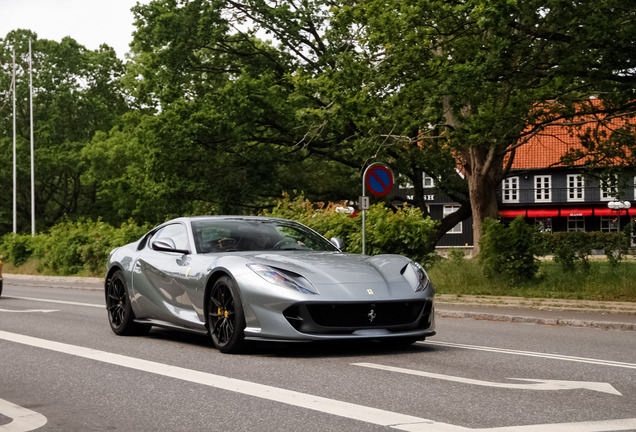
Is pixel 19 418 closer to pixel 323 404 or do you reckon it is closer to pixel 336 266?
pixel 323 404

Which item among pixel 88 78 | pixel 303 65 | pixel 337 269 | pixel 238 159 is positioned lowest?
pixel 337 269

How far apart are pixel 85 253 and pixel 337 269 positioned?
83.3 feet

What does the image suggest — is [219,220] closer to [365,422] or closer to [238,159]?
[365,422]

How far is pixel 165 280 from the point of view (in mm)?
9734

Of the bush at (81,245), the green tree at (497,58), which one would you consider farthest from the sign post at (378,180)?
the bush at (81,245)

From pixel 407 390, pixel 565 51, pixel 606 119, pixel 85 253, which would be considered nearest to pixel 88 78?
pixel 85 253

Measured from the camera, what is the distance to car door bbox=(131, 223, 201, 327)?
9352 millimetres

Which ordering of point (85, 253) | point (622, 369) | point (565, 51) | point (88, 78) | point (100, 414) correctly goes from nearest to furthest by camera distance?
point (100, 414), point (622, 369), point (565, 51), point (85, 253), point (88, 78)

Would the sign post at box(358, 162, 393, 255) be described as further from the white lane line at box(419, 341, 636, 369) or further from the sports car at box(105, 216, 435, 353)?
the white lane line at box(419, 341, 636, 369)

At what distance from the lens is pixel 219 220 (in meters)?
10.1

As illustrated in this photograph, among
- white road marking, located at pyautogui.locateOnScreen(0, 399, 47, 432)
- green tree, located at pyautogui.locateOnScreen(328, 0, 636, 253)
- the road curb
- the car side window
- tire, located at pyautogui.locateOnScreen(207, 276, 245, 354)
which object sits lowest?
the road curb

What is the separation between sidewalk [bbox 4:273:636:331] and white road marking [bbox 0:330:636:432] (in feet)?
22.6

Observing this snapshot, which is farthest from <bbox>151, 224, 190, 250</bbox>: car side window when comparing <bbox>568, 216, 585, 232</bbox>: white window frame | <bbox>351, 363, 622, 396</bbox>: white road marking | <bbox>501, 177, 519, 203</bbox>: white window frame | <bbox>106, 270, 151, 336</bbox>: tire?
<bbox>568, 216, 585, 232</bbox>: white window frame

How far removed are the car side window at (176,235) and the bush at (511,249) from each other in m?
9.16
